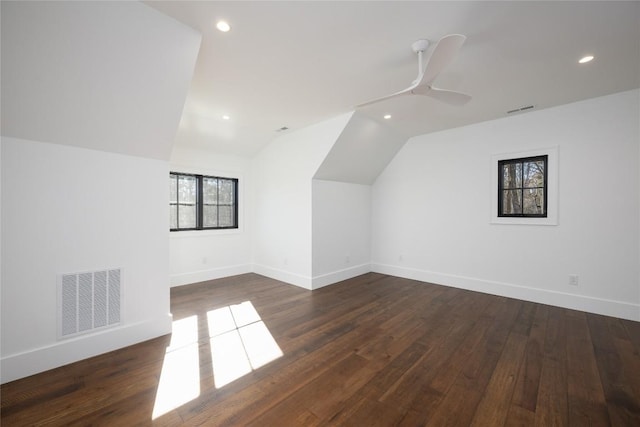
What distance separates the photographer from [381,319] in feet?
9.98

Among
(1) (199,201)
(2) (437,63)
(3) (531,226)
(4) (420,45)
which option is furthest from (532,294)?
(1) (199,201)

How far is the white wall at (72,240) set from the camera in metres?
1.92

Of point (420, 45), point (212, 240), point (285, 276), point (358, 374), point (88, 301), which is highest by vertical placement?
point (420, 45)

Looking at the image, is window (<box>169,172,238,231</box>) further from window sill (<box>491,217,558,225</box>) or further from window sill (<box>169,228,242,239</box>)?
window sill (<box>491,217,558,225</box>)

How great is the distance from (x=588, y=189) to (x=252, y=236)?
17.5 feet

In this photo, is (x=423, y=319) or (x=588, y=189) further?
(x=588, y=189)

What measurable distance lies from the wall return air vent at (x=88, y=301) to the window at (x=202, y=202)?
1.95 meters

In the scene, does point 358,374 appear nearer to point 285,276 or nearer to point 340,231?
point 285,276

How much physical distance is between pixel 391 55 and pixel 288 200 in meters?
2.86

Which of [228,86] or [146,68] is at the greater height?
[228,86]

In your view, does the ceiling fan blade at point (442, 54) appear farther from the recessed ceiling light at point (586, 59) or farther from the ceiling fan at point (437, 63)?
the recessed ceiling light at point (586, 59)

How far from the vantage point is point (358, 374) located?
6.63ft

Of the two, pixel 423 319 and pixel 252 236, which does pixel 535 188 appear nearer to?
pixel 423 319

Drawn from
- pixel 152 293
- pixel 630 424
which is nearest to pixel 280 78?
pixel 152 293
